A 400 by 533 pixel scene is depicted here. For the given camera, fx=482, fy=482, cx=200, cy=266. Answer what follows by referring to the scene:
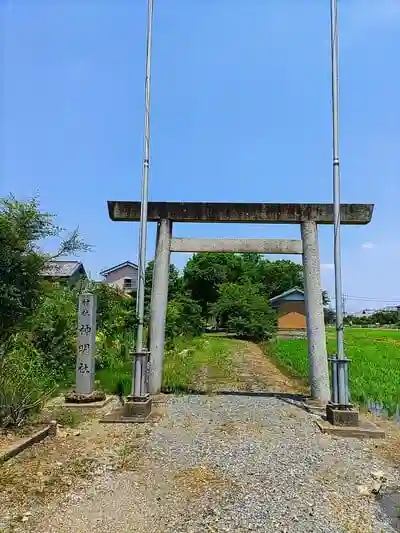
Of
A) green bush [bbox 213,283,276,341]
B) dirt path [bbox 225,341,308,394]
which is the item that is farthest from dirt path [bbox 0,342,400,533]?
green bush [bbox 213,283,276,341]

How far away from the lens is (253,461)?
16.4ft

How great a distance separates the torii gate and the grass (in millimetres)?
1547

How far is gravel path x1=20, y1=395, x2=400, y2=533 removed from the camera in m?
3.46

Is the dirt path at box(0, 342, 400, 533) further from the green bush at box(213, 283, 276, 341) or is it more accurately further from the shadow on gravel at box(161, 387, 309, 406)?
the green bush at box(213, 283, 276, 341)

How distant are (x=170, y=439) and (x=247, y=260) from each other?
41.7m

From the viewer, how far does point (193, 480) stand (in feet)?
14.4

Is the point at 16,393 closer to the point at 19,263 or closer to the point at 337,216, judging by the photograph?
the point at 19,263

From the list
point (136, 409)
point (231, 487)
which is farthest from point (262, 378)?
point (231, 487)

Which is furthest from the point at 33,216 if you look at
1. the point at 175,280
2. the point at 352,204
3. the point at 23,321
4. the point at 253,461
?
the point at 175,280

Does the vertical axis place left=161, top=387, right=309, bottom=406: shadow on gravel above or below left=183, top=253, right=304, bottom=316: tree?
below

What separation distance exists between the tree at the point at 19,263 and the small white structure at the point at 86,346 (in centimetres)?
172

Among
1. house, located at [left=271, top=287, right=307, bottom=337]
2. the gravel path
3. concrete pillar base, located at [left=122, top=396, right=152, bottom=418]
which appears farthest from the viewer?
house, located at [left=271, top=287, right=307, bottom=337]

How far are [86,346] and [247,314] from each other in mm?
20383

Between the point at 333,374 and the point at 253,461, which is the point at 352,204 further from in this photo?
the point at 253,461
